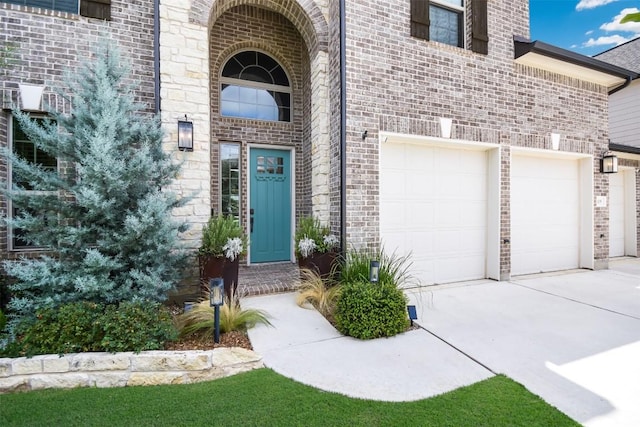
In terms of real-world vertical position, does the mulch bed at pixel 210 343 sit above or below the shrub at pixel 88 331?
below

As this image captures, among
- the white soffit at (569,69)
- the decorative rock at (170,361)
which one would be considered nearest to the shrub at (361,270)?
the decorative rock at (170,361)

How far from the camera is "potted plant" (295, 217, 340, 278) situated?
15.3ft

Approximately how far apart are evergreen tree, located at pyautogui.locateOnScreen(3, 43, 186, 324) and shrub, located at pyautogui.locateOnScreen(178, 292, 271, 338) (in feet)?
1.19

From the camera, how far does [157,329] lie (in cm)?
289

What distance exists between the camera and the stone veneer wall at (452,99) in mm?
4820

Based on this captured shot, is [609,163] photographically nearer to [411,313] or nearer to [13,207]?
[411,313]

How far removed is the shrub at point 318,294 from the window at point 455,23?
4.38 m

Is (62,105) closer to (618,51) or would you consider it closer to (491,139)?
(491,139)

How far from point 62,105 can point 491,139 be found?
6.56 meters

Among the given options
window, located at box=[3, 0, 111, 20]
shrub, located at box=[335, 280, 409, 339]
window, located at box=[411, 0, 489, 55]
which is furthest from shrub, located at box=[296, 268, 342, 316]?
window, located at box=[3, 0, 111, 20]

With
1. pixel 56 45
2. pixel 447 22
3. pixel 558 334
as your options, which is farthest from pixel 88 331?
pixel 447 22

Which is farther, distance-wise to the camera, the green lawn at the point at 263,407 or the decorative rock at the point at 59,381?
the decorative rock at the point at 59,381

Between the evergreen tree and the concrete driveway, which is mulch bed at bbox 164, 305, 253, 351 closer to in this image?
the evergreen tree

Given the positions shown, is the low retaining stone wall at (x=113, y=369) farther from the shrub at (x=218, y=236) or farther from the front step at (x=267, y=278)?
the front step at (x=267, y=278)
